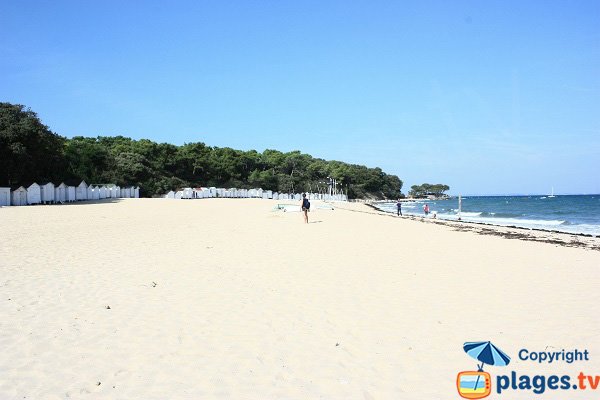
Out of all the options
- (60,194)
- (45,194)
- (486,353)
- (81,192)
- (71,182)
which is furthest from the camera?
(71,182)

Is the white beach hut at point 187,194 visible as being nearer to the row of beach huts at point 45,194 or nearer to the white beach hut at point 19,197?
the row of beach huts at point 45,194

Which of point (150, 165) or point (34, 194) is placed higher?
point (150, 165)

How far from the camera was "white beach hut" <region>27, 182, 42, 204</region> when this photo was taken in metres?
36.2

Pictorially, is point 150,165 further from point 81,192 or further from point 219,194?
point 81,192

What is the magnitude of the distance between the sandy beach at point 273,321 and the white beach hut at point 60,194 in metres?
32.1

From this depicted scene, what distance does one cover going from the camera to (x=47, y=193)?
38.5m

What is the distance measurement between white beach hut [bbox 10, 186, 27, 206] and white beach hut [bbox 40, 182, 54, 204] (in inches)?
83.0

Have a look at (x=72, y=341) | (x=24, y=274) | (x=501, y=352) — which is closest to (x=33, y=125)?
(x=24, y=274)

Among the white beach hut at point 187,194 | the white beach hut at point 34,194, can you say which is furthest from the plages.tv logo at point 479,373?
the white beach hut at point 187,194

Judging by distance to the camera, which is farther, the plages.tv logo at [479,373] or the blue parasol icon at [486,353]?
the blue parasol icon at [486,353]

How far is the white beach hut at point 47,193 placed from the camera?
125ft

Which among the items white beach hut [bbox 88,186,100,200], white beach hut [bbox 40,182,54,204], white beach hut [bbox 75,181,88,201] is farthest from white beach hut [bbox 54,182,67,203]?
white beach hut [bbox 88,186,100,200]

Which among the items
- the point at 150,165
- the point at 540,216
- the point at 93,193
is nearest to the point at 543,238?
the point at 540,216

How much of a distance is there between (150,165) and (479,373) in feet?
260
